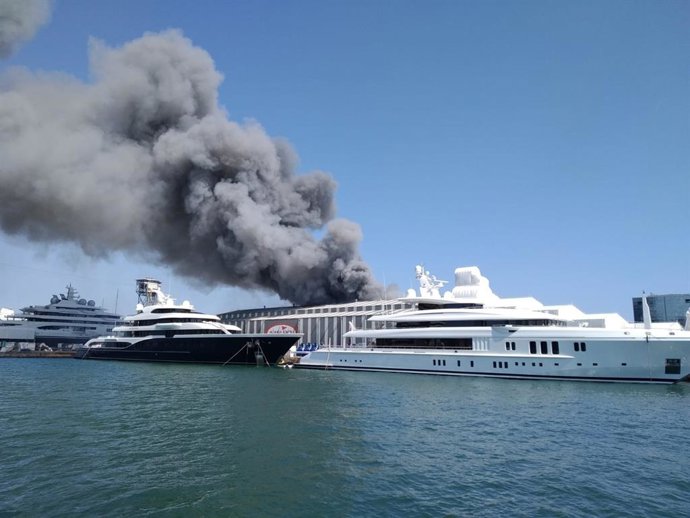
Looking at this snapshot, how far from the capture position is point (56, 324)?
112250 mm

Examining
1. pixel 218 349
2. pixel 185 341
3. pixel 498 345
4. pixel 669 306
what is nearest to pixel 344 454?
pixel 498 345

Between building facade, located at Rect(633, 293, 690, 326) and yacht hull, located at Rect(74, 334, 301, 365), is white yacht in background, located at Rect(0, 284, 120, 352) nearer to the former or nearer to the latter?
yacht hull, located at Rect(74, 334, 301, 365)

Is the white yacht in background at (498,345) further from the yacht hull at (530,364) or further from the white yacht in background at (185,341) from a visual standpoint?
the white yacht in background at (185,341)

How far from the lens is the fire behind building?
65938 millimetres

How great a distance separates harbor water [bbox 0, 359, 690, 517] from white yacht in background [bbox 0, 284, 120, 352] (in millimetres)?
94894

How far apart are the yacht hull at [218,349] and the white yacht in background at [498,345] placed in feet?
18.6

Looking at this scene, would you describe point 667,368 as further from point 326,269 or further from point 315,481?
point 326,269

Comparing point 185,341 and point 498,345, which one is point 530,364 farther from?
point 185,341

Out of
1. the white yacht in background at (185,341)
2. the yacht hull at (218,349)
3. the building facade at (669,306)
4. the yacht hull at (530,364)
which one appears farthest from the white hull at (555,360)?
the building facade at (669,306)

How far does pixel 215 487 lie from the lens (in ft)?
42.3

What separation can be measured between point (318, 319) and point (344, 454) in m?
54.6

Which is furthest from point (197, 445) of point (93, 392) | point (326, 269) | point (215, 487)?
point (326, 269)

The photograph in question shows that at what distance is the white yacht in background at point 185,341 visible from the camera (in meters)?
54.5

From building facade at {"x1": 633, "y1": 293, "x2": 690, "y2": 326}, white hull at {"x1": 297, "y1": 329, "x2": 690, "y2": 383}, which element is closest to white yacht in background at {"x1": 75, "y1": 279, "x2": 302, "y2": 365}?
white hull at {"x1": 297, "y1": 329, "x2": 690, "y2": 383}
